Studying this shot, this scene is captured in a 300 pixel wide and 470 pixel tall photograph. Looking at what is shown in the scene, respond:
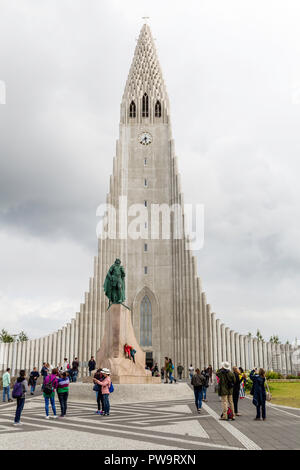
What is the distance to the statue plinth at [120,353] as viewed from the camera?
1931cm

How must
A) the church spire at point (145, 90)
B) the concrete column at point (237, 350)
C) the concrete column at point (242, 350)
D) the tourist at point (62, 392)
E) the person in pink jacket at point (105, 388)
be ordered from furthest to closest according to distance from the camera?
the church spire at point (145, 90), the concrete column at point (242, 350), the concrete column at point (237, 350), the person in pink jacket at point (105, 388), the tourist at point (62, 392)

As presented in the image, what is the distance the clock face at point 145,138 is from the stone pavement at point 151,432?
41789 mm

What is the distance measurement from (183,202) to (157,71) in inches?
767

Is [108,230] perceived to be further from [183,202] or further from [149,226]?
[183,202]

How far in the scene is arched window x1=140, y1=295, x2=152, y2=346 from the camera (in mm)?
44594

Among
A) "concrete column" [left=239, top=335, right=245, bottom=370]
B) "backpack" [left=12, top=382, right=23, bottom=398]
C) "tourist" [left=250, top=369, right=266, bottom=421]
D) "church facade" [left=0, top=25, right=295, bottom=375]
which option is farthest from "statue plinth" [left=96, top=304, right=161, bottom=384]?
"concrete column" [left=239, top=335, right=245, bottom=370]

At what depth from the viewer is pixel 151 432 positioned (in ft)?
27.8

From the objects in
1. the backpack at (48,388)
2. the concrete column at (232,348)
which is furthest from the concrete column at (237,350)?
the backpack at (48,388)

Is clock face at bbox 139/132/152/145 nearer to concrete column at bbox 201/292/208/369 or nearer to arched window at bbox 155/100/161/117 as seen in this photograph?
arched window at bbox 155/100/161/117

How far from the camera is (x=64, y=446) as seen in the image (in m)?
6.84

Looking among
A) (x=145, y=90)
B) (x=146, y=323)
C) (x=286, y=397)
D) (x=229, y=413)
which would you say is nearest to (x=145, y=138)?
(x=145, y=90)

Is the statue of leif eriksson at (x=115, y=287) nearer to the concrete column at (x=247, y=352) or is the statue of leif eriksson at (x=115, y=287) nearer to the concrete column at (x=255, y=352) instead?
the concrete column at (x=247, y=352)

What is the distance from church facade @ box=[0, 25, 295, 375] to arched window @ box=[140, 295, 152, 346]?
0.34 feet
